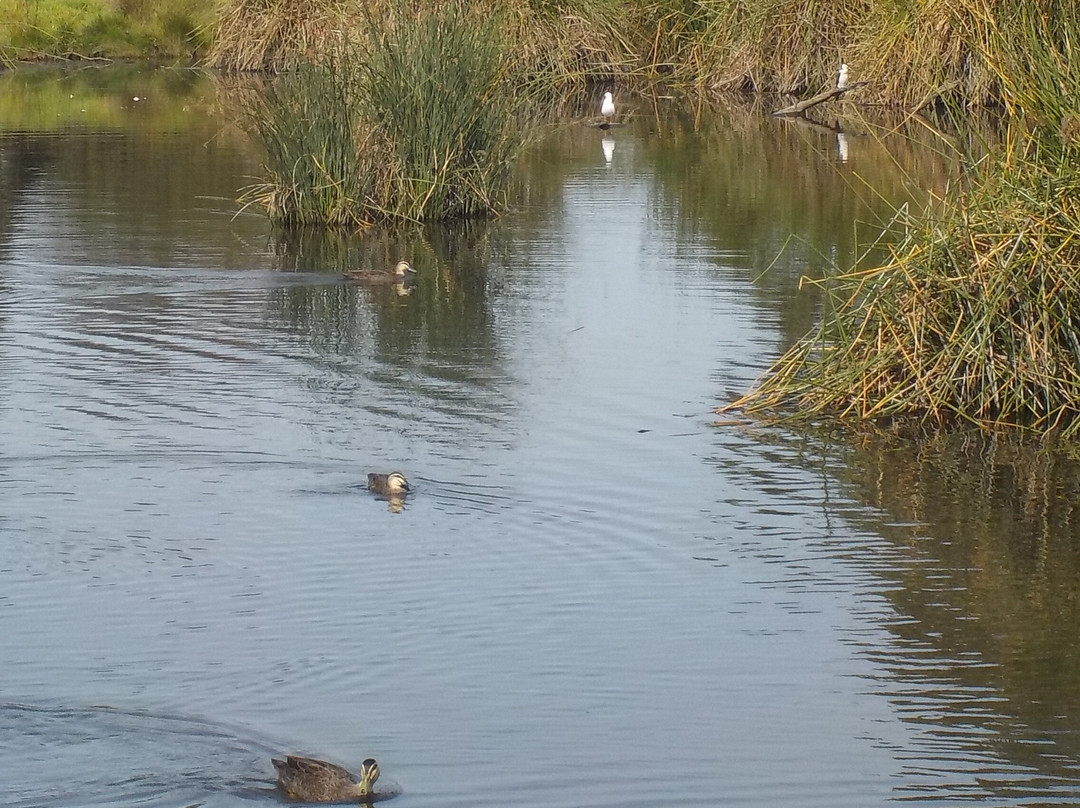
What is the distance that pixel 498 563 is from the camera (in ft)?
22.5

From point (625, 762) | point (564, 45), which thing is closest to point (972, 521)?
point (625, 762)

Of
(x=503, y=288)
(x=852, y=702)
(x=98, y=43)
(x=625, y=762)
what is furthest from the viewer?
(x=98, y=43)

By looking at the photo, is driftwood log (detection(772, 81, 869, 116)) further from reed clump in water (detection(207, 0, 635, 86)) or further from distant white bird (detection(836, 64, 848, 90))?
reed clump in water (detection(207, 0, 635, 86))

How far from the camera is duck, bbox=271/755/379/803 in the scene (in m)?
4.78

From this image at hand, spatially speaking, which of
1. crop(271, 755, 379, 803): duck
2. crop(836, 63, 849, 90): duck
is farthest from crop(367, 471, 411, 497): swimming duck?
crop(836, 63, 849, 90): duck

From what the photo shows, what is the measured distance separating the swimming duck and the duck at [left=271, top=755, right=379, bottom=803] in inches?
107

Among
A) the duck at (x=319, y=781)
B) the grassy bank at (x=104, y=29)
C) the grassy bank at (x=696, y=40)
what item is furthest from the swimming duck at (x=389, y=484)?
the grassy bank at (x=104, y=29)

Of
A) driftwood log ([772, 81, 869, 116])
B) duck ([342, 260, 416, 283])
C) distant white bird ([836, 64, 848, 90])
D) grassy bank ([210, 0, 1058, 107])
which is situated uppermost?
grassy bank ([210, 0, 1058, 107])

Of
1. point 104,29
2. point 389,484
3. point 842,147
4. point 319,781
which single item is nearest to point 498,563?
point 389,484

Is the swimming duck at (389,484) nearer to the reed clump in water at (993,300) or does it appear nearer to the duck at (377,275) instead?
the reed clump in water at (993,300)

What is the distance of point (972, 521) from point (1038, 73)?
235 cm

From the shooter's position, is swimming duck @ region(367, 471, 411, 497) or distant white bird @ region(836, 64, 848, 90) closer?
swimming duck @ region(367, 471, 411, 497)

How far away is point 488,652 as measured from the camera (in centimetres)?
601

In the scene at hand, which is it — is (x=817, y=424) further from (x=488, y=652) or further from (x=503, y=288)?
(x=503, y=288)
